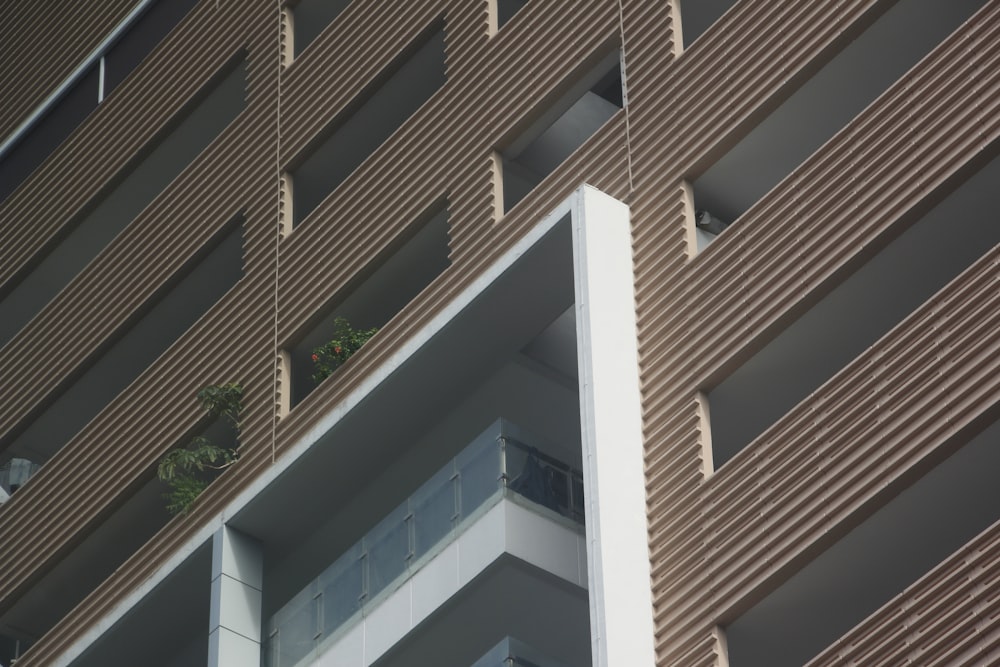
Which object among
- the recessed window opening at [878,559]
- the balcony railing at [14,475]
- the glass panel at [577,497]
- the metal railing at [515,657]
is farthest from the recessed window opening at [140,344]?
the recessed window opening at [878,559]

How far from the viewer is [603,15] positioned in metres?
30.6

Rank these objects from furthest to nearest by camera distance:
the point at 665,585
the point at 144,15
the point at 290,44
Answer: the point at 144,15
the point at 290,44
the point at 665,585

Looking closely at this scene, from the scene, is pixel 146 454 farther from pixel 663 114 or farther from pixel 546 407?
pixel 663 114

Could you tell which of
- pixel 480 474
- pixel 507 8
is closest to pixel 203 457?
pixel 480 474

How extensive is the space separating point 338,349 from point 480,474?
4999mm

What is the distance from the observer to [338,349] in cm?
3183

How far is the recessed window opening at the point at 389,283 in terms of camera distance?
32375 millimetres

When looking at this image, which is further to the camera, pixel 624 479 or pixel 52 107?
pixel 52 107

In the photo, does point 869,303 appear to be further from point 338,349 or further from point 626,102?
point 338,349

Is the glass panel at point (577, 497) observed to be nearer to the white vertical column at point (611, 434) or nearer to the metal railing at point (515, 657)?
the white vertical column at point (611, 434)

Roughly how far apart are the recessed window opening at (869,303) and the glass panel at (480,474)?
2.87 m

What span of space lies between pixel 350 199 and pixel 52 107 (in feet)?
39.5

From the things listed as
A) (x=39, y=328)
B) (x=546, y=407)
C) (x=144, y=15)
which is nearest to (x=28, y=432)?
(x=39, y=328)

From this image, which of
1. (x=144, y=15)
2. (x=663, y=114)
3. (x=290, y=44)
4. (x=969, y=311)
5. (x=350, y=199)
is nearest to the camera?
(x=969, y=311)
